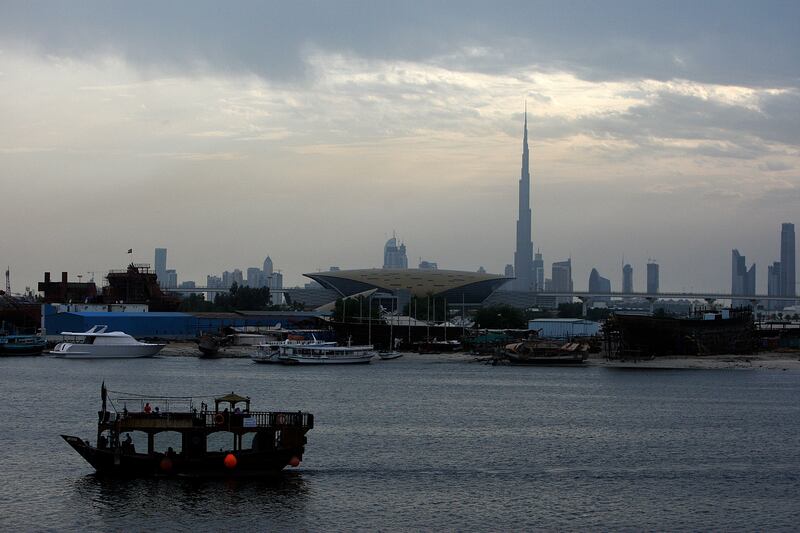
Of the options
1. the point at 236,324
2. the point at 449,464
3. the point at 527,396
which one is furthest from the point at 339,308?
the point at 449,464

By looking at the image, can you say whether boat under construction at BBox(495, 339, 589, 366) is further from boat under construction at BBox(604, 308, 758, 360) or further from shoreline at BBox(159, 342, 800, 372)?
boat under construction at BBox(604, 308, 758, 360)

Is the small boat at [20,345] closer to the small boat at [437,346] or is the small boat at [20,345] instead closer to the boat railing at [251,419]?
the small boat at [437,346]

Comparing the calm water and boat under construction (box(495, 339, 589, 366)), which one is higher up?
boat under construction (box(495, 339, 589, 366))

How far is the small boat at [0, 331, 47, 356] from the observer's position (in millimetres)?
114562

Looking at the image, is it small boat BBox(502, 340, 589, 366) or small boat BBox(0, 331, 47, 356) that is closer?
small boat BBox(502, 340, 589, 366)

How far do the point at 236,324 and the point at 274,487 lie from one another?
367ft

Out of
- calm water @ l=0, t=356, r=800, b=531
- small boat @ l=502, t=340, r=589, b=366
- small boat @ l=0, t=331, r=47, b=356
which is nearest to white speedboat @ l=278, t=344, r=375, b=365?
small boat @ l=502, t=340, r=589, b=366

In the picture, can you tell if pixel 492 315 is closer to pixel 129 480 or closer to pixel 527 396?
pixel 527 396

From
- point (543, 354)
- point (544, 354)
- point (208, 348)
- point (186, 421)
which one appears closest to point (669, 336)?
point (544, 354)

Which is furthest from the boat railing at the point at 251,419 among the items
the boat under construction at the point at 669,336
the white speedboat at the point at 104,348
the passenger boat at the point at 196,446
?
the white speedboat at the point at 104,348

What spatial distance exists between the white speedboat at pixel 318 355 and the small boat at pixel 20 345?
27.6 m

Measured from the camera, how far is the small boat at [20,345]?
115 metres

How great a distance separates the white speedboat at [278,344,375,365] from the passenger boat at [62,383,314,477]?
66445 mm

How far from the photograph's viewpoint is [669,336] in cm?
11212
